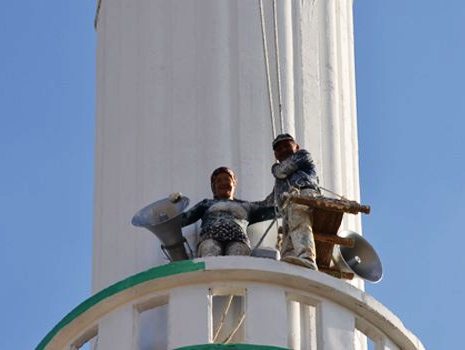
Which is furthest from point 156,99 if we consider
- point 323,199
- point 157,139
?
point 323,199

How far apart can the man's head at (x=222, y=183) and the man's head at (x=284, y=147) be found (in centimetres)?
52

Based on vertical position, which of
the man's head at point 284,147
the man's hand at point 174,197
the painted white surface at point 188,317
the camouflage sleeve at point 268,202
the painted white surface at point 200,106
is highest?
the painted white surface at point 200,106

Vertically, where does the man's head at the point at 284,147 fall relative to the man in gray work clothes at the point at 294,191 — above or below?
above

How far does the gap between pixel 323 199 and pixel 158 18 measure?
3633 mm

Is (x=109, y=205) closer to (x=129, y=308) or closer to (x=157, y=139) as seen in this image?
(x=157, y=139)

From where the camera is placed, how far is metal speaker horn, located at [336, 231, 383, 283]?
25531mm

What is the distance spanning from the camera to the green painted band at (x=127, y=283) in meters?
24.2

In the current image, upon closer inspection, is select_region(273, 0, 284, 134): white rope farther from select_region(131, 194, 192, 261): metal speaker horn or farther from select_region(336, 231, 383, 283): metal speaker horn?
select_region(131, 194, 192, 261): metal speaker horn

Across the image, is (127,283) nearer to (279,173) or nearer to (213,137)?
(279,173)

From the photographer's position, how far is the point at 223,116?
87.2 ft

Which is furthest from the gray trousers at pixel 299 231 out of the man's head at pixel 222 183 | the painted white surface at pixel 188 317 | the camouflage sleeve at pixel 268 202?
the painted white surface at pixel 188 317

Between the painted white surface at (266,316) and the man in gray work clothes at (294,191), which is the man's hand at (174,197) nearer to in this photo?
the man in gray work clothes at (294,191)

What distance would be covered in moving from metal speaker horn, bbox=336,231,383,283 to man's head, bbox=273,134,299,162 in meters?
0.92

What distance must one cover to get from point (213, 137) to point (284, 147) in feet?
4.12
